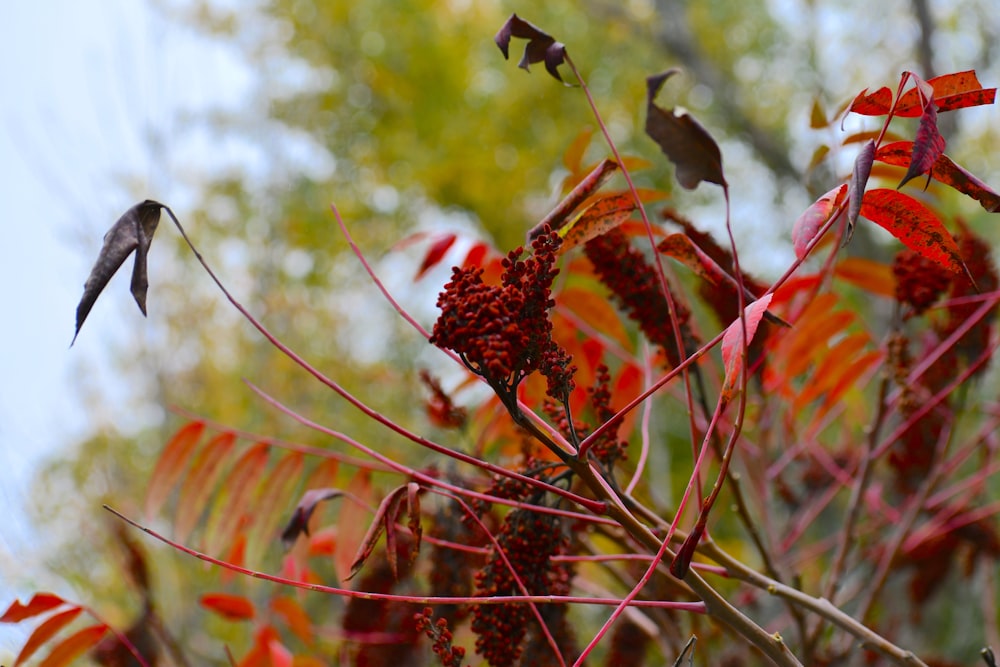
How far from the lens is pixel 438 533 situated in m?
0.80

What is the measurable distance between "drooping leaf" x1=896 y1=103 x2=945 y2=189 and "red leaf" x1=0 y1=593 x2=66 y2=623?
72 centimetres

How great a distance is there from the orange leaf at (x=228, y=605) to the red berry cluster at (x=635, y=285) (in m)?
0.53

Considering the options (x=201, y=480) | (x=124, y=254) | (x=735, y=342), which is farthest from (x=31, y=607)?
(x=735, y=342)

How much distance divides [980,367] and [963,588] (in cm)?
190

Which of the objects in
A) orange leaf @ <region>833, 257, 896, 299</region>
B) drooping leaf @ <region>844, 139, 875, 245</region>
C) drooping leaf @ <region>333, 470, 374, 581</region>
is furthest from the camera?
orange leaf @ <region>833, 257, 896, 299</region>

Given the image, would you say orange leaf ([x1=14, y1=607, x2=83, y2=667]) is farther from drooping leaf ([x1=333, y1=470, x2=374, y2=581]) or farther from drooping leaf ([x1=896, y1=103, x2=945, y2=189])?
drooping leaf ([x1=896, y1=103, x2=945, y2=189])

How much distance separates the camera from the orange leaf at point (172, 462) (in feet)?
2.77

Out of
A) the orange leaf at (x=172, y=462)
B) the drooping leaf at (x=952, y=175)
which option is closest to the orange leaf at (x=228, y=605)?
the orange leaf at (x=172, y=462)

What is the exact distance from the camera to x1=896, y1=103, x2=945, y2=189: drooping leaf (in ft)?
1.33

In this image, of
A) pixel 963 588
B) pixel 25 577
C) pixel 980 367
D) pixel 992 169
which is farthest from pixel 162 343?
pixel 992 169

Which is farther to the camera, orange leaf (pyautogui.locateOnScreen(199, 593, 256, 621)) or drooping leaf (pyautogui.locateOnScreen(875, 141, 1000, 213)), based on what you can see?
orange leaf (pyautogui.locateOnScreen(199, 593, 256, 621))

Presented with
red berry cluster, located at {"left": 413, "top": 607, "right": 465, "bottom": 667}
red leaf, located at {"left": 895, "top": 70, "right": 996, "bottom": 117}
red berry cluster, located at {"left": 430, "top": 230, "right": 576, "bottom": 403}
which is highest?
red leaf, located at {"left": 895, "top": 70, "right": 996, "bottom": 117}

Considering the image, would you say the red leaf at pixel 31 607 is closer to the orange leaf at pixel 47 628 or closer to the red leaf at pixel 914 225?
the orange leaf at pixel 47 628

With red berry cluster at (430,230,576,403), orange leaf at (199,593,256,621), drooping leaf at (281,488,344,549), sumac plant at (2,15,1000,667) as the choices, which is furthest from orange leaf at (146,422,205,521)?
red berry cluster at (430,230,576,403)
